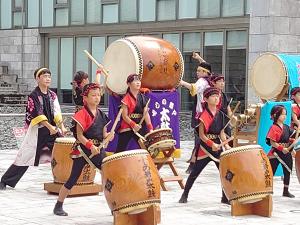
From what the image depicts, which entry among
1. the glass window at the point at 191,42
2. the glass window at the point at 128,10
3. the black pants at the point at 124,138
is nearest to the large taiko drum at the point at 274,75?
the black pants at the point at 124,138

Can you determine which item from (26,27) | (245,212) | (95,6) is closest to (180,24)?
(95,6)

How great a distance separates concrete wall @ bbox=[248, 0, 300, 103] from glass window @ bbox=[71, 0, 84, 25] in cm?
994

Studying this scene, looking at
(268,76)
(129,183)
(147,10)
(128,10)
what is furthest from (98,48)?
(129,183)

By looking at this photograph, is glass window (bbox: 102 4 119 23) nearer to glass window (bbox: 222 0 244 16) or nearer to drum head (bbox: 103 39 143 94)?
glass window (bbox: 222 0 244 16)

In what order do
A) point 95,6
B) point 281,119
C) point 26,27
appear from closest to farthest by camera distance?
point 281,119 → point 95,6 → point 26,27

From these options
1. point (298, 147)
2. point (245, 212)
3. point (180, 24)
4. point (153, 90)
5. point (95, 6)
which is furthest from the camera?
point (95, 6)

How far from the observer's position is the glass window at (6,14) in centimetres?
3178

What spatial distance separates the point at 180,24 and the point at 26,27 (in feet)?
29.6

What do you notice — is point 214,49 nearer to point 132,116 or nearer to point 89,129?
point 132,116

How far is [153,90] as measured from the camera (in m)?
10.7

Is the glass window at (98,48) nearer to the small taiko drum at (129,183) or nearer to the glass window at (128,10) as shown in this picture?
the glass window at (128,10)

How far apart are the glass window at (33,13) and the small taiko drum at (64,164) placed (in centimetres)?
2145

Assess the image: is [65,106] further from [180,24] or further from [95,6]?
[180,24]

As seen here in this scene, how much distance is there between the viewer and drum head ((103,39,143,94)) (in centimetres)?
1041
